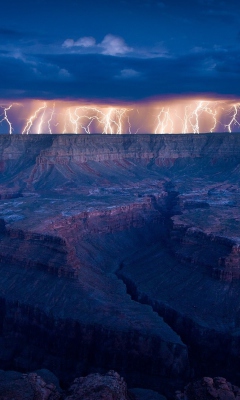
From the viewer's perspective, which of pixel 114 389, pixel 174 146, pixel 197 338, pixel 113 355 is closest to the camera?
pixel 114 389

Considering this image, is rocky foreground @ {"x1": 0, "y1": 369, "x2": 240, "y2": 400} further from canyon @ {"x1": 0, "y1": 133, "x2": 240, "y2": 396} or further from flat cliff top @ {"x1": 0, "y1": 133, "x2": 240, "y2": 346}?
flat cliff top @ {"x1": 0, "y1": 133, "x2": 240, "y2": 346}

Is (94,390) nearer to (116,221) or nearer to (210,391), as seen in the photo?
(210,391)

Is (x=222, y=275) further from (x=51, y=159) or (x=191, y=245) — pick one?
(x=51, y=159)

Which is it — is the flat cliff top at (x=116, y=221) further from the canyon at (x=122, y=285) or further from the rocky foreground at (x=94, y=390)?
the rocky foreground at (x=94, y=390)

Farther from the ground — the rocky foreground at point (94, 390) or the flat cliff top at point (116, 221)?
the flat cliff top at point (116, 221)

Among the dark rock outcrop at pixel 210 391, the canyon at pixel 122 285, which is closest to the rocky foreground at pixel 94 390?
the dark rock outcrop at pixel 210 391

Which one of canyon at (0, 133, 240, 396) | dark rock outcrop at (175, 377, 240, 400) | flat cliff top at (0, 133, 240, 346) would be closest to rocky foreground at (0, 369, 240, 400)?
dark rock outcrop at (175, 377, 240, 400)

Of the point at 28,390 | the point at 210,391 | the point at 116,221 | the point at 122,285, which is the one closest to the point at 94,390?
the point at 28,390

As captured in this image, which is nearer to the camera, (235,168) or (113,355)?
(113,355)

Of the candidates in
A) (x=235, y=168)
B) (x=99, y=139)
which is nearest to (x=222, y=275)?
(x=235, y=168)
